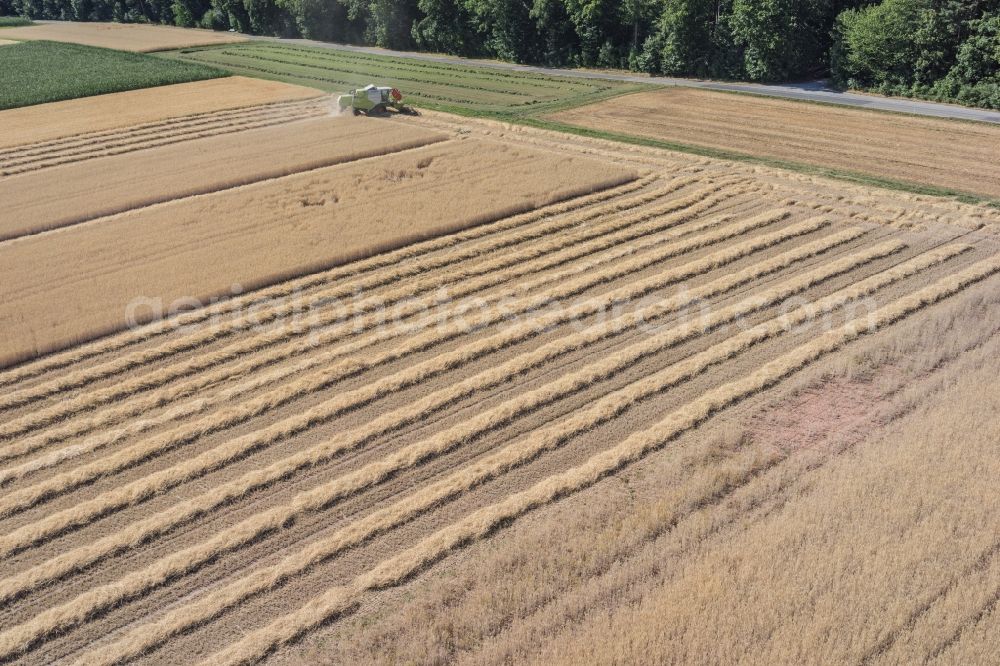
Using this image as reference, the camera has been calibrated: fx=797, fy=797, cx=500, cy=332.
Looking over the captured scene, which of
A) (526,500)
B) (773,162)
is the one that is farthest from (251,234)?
(773,162)

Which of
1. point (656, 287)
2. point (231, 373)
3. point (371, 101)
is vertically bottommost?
point (231, 373)

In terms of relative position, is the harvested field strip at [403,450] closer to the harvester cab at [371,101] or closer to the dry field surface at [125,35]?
the harvester cab at [371,101]

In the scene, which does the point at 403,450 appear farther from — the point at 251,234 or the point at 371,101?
the point at 371,101

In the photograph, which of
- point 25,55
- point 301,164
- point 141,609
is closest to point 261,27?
point 25,55

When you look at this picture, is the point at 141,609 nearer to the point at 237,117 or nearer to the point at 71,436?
the point at 71,436

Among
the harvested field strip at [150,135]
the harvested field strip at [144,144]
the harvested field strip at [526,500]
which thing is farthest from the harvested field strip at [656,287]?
the harvested field strip at [150,135]

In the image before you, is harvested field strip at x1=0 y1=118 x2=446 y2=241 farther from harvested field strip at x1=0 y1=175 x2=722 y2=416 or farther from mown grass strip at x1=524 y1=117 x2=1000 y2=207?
harvested field strip at x1=0 y1=175 x2=722 y2=416

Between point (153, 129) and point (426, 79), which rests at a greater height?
point (426, 79)
